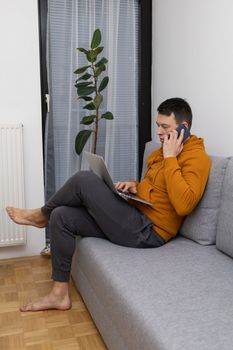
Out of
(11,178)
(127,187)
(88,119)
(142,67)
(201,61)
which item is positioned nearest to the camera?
(127,187)

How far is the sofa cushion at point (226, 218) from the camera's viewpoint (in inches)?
64.7

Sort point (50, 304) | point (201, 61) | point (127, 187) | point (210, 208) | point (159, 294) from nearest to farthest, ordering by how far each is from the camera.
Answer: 1. point (159, 294)
2. point (210, 208)
3. point (50, 304)
4. point (127, 187)
5. point (201, 61)

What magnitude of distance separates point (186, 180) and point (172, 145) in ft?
0.60

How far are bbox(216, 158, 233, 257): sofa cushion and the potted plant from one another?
1163 millimetres

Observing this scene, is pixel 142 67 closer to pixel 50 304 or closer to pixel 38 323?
pixel 50 304

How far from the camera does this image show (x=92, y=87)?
2605 millimetres

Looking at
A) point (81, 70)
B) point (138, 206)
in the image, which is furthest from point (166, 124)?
point (81, 70)

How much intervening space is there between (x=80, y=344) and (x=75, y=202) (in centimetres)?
67

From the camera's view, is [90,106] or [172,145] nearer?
[172,145]

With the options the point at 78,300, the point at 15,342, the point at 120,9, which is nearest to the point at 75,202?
the point at 78,300

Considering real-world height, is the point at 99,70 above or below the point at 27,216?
above

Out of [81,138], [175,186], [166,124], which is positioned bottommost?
[175,186]

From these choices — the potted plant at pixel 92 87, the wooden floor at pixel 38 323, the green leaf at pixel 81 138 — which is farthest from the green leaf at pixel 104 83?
the wooden floor at pixel 38 323

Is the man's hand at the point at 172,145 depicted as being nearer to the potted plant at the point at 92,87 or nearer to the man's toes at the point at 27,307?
the potted plant at the point at 92,87
